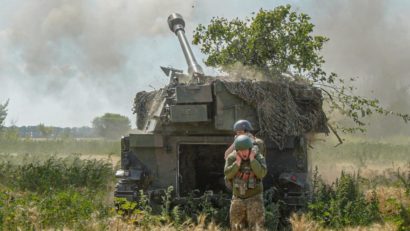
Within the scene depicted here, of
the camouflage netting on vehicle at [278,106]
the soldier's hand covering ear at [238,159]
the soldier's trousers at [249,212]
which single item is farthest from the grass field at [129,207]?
the camouflage netting on vehicle at [278,106]

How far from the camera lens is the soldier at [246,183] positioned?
7.32m

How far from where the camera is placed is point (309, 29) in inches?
529

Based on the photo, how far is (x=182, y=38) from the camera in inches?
537

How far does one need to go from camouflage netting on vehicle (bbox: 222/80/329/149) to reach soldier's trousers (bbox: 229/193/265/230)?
6.81ft

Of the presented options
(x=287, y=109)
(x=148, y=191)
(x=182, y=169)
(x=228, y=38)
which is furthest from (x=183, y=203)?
(x=228, y=38)

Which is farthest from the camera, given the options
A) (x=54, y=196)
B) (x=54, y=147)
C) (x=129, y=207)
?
(x=54, y=147)

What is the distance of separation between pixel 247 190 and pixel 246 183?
0.34 ft

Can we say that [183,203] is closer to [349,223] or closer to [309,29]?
[349,223]

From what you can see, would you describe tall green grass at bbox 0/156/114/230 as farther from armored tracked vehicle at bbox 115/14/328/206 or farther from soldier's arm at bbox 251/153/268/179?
soldier's arm at bbox 251/153/268/179

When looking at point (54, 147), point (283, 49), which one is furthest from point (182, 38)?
point (54, 147)

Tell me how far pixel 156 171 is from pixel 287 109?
2290mm

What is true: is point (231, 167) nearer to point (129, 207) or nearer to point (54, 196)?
point (129, 207)

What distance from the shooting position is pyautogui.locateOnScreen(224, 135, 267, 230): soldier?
732 cm

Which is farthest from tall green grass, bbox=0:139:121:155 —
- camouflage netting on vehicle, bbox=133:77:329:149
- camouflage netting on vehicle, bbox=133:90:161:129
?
camouflage netting on vehicle, bbox=133:77:329:149
